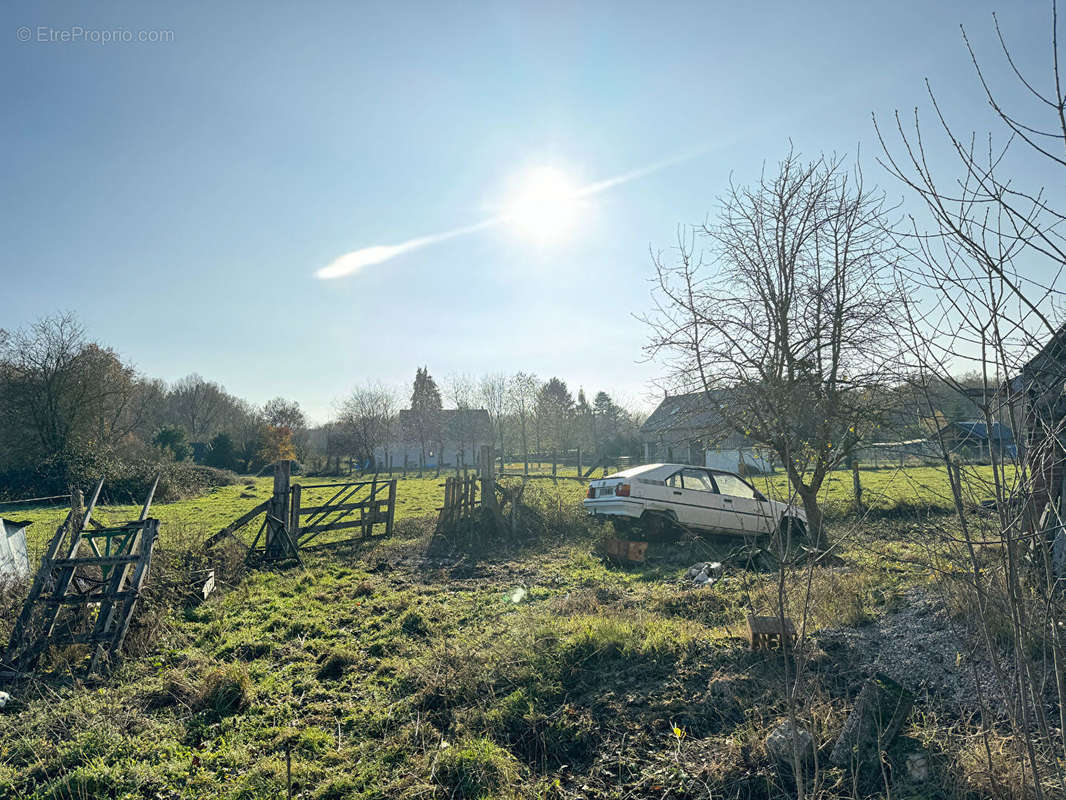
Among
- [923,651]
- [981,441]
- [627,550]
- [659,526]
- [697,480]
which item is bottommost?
[627,550]

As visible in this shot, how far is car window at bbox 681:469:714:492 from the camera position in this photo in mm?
11180

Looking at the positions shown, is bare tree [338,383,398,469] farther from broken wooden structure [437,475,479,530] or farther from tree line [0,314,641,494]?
broken wooden structure [437,475,479,530]

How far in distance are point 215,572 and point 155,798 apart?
5379mm

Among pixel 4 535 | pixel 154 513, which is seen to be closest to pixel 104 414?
pixel 154 513

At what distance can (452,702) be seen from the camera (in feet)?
15.4

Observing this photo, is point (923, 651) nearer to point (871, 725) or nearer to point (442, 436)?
point (871, 725)

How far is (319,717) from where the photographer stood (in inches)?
186

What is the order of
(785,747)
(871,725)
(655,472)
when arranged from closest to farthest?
(785,747), (871,725), (655,472)

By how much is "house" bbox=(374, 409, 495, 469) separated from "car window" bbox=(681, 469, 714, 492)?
32723 mm

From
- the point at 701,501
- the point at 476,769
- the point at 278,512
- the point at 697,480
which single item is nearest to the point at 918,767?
the point at 476,769

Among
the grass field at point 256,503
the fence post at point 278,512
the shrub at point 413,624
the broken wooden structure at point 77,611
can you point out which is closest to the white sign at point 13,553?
the grass field at point 256,503

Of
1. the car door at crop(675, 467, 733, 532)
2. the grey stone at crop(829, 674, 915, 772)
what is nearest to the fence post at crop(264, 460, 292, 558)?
the car door at crop(675, 467, 733, 532)

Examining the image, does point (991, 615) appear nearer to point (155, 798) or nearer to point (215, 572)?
point (155, 798)

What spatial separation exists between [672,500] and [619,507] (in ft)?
3.40
